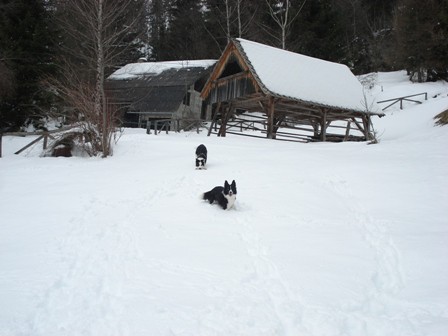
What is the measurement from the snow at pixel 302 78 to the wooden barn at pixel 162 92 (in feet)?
39.0

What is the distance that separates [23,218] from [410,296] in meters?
5.91

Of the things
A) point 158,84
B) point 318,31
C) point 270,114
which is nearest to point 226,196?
point 270,114

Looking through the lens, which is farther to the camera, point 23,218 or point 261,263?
point 23,218

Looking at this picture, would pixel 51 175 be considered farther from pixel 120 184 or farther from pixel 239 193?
pixel 239 193

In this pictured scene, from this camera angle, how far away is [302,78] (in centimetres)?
1805

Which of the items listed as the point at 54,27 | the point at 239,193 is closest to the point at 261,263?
the point at 239,193

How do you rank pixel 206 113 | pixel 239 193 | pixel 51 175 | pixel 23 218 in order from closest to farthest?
pixel 23 218
pixel 239 193
pixel 51 175
pixel 206 113

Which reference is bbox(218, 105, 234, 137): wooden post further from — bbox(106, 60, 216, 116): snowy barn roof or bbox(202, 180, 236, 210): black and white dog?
bbox(202, 180, 236, 210): black and white dog

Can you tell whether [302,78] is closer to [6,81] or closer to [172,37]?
[6,81]

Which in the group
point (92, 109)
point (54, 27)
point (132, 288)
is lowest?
point (132, 288)

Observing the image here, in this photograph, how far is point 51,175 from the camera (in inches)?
374

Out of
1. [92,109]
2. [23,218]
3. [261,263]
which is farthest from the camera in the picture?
[92,109]

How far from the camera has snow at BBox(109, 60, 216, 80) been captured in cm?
3161

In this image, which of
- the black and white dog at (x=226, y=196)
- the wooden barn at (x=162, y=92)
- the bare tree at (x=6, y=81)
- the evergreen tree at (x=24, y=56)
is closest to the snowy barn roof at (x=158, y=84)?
the wooden barn at (x=162, y=92)
